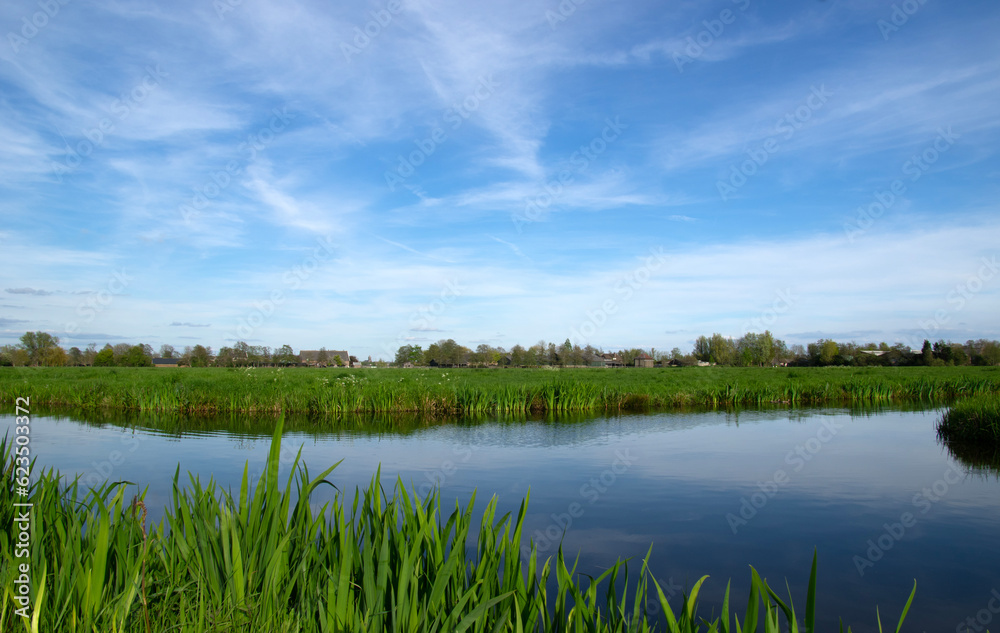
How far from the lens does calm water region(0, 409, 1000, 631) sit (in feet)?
20.6

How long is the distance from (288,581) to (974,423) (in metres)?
18.3

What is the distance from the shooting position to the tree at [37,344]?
2835 inches

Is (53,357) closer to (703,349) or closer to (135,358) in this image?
(135,358)

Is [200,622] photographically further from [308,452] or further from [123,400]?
[123,400]

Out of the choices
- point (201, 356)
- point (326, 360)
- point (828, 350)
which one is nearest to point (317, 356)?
point (326, 360)

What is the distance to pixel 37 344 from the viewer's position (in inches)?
2923

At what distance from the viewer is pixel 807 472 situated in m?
11.5

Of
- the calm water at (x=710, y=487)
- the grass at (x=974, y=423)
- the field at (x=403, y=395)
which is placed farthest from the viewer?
the field at (x=403, y=395)

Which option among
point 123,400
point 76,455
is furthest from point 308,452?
point 123,400

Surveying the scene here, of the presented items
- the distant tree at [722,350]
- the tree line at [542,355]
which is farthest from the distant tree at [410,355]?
the distant tree at [722,350]

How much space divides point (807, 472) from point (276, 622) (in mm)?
11309

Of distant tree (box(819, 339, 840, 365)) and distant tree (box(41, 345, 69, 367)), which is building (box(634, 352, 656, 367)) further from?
distant tree (box(41, 345, 69, 367))

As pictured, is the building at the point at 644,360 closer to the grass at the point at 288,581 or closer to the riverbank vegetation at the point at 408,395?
the riverbank vegetation at the point at 408,395

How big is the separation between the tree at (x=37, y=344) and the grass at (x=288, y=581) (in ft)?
289
